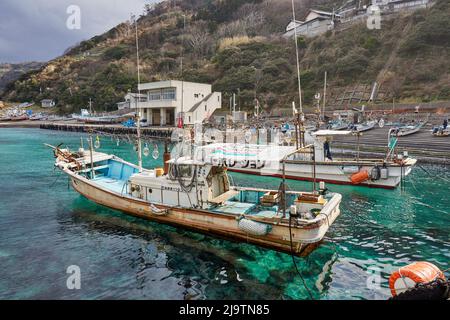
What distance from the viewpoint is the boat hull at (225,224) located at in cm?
1195

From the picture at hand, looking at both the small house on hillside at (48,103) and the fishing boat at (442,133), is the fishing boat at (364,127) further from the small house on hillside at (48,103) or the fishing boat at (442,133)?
the small house on hillside at (48,103)

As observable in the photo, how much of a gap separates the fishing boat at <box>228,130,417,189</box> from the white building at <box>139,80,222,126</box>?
40896 millimetres

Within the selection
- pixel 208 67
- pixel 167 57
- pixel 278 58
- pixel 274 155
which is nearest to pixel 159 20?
pixel 167 57

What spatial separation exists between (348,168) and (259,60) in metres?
66.6

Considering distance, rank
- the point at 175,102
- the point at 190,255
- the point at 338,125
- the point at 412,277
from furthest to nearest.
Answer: the point at 175,102, the point at 338,125, the point at 190,255, the point at 412,277

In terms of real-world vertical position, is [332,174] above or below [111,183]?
below

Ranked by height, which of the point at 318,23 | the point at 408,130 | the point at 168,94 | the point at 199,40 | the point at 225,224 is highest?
the point at 199,40

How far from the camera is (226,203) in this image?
50.4ft

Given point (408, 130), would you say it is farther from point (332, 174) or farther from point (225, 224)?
point (225, 224)

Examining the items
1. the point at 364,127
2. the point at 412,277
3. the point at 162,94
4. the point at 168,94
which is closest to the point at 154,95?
the point at 162,94

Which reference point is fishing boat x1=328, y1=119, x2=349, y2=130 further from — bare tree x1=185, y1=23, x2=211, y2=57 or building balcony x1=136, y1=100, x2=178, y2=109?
bare tree x1=185, y1=23, x2=211, y2=57

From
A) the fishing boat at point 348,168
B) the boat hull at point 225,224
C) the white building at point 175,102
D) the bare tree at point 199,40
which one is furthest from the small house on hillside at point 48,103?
the boat hull at point 225,224

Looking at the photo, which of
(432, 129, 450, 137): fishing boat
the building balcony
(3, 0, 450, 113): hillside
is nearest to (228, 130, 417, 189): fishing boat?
(432, 129, 450, 137): fishing boat
